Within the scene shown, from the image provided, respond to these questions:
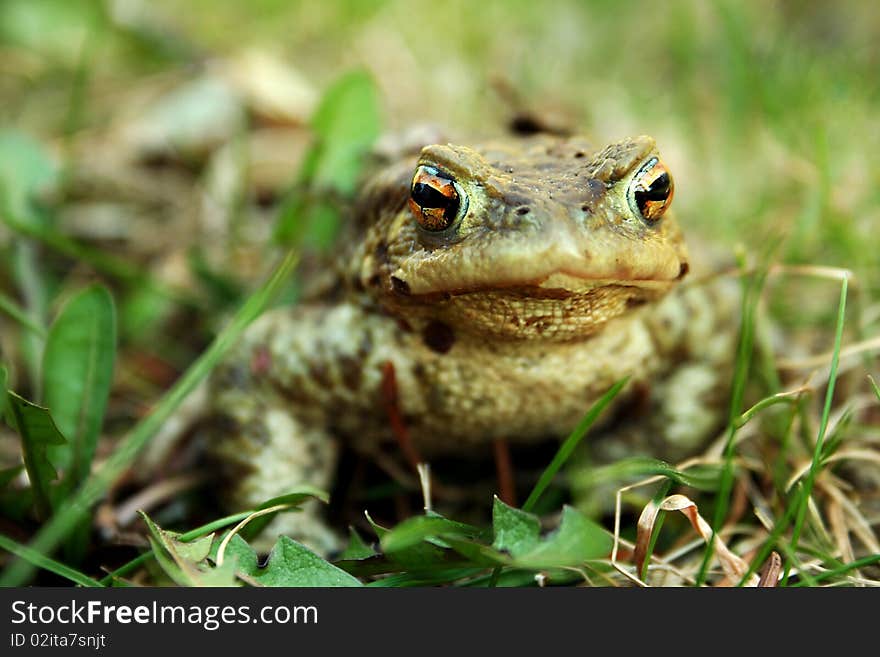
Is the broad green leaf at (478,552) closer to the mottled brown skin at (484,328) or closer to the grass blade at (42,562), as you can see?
the mottled brown skin at (484,328)

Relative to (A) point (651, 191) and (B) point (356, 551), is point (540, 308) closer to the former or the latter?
(A) point (651, 191)

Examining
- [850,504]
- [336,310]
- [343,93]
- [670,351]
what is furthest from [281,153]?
[850,504]

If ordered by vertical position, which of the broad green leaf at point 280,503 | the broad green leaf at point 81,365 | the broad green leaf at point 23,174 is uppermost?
the broad green leaf at point 23,174

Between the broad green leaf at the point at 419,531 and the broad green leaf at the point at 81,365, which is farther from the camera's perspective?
the broad green leaf at the point at 81,365

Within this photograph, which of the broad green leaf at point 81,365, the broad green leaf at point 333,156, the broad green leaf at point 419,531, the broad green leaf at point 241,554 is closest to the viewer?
the broad green leaf at point 419,531

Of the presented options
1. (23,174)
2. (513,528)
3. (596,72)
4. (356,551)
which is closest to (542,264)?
(513,528)

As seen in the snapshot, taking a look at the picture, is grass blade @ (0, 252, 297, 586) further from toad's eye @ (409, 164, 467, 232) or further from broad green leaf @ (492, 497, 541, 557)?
broad green leaf @ (492, 497, 541, 557)

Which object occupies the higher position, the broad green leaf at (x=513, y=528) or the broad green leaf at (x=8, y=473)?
the broad green leaf at (x=8, y=473)

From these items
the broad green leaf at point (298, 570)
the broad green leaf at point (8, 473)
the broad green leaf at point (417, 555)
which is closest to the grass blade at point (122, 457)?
the broad green leaf at point (8, 473)
